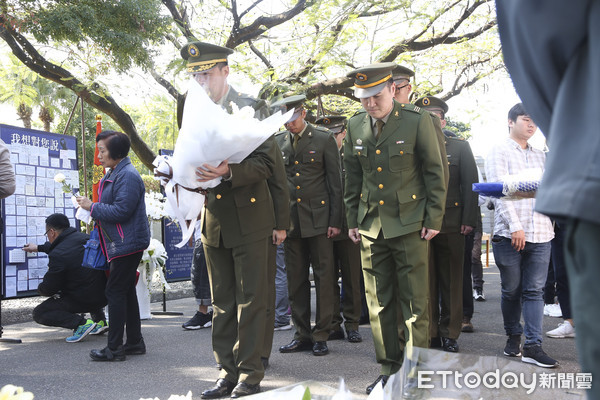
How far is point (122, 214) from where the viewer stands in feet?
18.2

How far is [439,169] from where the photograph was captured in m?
4.30

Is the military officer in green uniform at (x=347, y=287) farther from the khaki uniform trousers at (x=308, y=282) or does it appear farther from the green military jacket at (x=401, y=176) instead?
the green military jacket at (x=401, y=176)

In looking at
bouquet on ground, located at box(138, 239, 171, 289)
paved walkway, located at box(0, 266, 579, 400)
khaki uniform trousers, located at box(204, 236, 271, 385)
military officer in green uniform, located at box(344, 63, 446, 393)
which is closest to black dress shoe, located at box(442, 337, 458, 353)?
paved walkway, located at box(0, 266, 579, 400)

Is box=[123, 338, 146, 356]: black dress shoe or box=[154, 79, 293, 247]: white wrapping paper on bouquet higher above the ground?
box=[154, 79, 293, 247]: white wrapping paper on bouquet

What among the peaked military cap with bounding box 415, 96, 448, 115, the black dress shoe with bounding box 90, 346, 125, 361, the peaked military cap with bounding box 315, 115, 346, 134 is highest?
the peaked military cap with bounding box 315, 115, 346, 134

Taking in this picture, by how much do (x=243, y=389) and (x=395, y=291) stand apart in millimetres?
1241

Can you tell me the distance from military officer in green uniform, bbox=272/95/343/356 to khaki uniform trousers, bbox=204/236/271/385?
1515 millimetres

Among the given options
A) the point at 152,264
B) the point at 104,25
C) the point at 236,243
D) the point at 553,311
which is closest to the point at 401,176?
the point at 236,243

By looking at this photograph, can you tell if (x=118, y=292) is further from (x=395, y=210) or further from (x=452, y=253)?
(x=452, y=253)

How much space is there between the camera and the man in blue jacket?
6.61 metres

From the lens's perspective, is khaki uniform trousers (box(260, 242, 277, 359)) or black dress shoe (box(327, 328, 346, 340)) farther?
black dress shoe (box(327, 328, 346, 340))

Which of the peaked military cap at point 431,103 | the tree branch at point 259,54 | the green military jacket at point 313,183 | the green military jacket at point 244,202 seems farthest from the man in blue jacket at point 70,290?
the tree branch at point 259,54

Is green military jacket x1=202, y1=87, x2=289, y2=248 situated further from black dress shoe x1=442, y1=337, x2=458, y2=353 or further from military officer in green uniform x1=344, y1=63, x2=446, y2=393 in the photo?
black dress shoe x1=442, y1=337, x2=458, y2=353

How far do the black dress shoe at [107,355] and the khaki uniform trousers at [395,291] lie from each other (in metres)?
2.50
